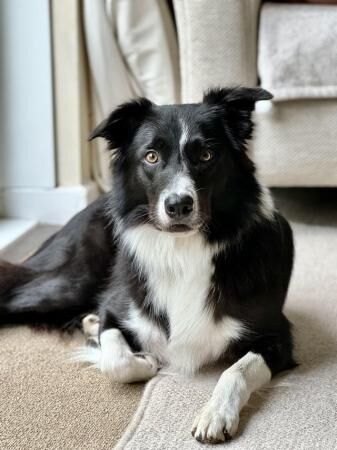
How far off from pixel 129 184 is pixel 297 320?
0.87m

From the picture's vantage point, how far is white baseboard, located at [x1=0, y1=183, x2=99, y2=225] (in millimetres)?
3518

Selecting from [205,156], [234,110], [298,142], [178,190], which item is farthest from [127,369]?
[298,142]

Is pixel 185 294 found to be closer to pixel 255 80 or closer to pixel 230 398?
pixel 230 398

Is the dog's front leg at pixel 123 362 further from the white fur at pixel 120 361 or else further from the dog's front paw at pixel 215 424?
the dog's front paw at pixel 215 424

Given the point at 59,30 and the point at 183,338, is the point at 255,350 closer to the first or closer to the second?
the point at 183,338

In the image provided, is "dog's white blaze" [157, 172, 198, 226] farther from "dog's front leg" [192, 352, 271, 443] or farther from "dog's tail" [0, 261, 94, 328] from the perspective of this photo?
"dog's tail" [0, 261, 94, 328]

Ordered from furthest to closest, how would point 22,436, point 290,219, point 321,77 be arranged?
1. point 290,219
2. point 321,77
3. point 22,436

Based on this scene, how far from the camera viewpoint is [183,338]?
199cm

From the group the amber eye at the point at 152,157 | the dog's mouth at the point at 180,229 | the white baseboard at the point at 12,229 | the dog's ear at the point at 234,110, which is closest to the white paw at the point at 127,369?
the dog's mouth at the point at 180,229

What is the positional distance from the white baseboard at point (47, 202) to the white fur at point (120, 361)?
1537 millimetres

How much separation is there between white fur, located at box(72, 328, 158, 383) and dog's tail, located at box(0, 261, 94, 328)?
0.36 meters

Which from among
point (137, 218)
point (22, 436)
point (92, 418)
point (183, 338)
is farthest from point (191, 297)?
point (22, 436)

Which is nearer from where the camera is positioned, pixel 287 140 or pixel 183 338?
pixel 183 338

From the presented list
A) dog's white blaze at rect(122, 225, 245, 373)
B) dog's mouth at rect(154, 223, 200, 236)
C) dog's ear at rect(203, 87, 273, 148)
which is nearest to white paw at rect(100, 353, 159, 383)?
dog's white blaze at rect(122, 225, 245, 373)
